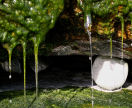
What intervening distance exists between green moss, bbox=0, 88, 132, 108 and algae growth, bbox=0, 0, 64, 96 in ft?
3.16

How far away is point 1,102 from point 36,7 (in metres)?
1.64

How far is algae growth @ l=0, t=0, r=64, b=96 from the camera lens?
9.99ft

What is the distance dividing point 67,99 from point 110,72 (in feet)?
3.69

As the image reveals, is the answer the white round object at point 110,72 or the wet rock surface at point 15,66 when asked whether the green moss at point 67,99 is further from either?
the wet rock surface at point 15,66

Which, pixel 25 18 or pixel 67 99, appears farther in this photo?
pixel 67 99

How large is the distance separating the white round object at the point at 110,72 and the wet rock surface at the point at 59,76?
401 millimetres

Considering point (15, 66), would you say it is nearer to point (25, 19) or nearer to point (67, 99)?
point (67, 99)

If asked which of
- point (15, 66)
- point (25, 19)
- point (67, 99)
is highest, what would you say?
point (25, 19)

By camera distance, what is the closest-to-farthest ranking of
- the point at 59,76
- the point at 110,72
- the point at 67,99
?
the point at 67,99 → the point at 110,72 → the point at 59,76

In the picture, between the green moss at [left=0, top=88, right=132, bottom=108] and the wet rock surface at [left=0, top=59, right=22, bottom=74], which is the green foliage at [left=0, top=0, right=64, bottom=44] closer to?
the green moss at [left=0, top=88, right=132, bottom=108]

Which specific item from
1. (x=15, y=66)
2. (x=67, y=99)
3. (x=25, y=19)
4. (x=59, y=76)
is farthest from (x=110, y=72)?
(x=15, y=66)

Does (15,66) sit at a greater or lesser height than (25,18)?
lesser

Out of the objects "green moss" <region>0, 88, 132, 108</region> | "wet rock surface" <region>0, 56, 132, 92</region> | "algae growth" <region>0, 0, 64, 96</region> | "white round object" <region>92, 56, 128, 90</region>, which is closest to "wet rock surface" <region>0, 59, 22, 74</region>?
"wet rock surface" <region>0, 56, 132, 92</region>

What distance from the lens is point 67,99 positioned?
3.78 metres
